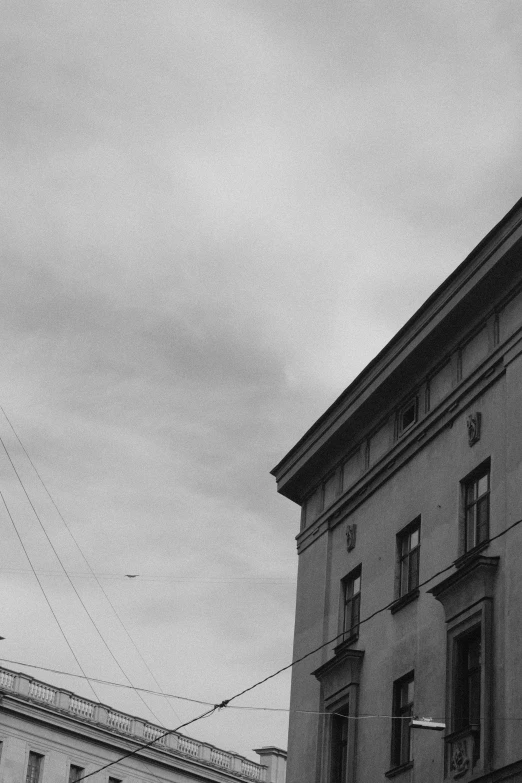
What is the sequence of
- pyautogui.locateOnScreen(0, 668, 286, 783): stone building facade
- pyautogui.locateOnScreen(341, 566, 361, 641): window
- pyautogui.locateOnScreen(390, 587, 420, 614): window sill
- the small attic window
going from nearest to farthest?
pyautogui.locateOnScreen(390, 587, 420, 614): window sill
the small attic window
pyautogui.locateOnScreen(341, 566, 361, 641): window
pyautogui.locateOnScreen(0, 668, 286, 783): stone building facade

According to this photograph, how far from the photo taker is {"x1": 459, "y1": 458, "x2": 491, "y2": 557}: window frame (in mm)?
26125

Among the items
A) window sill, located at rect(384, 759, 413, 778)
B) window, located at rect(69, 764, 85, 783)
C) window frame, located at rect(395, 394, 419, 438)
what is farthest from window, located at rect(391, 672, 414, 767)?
window, located at rect(69, 764, 85, 783)

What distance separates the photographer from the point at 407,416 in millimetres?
30656

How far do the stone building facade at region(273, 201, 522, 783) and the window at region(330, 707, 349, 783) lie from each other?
0.10 ft

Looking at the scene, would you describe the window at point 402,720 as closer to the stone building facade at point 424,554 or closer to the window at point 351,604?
the stone building facade at point 424,554

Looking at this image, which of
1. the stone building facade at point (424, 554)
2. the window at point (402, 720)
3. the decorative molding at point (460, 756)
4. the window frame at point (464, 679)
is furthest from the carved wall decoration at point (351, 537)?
the decorative molding at point (460, 756)

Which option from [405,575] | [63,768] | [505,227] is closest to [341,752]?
[405,575]

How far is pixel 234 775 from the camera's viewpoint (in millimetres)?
76188

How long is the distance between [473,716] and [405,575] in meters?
4.98

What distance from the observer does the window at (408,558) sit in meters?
28.8

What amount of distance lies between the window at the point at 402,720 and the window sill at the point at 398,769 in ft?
0.34

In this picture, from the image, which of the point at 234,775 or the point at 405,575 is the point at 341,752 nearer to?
the point at 405,575

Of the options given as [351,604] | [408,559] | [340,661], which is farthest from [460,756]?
[351,604]

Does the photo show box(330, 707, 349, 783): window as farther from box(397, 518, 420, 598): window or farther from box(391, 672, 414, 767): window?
box(397, 518, 420, 598): window
